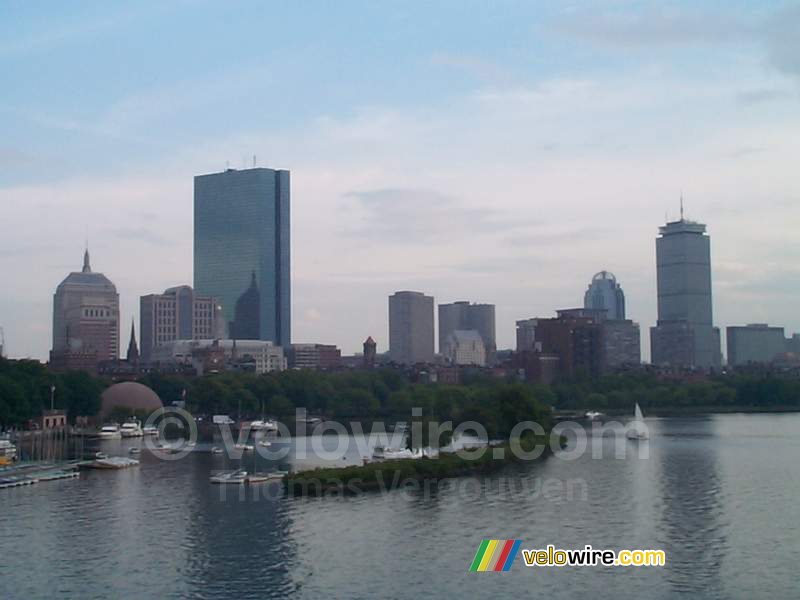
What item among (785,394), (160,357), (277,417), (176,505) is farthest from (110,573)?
(160,357)

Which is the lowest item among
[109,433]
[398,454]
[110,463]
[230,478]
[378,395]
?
[230,478]

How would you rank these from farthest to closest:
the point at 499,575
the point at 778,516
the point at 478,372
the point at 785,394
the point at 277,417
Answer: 1. the point at 478,372
2. the point at 785,394
3. the point at 277,417
4. the point at 778,516
5. the point at 499,575

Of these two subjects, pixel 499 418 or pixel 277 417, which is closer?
pixel 499 418

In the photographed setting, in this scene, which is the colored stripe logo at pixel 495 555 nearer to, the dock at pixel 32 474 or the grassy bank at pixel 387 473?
the grassy bank at pixel 387 473

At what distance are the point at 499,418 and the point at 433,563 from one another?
121 feet

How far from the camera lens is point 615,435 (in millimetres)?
80938

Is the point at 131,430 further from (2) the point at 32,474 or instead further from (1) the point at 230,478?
(1) the point at 230,478

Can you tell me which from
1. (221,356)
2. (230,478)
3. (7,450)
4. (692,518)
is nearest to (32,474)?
(230,478)

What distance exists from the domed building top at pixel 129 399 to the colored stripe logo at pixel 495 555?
66.6m

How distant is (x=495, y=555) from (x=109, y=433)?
5579 centimetres

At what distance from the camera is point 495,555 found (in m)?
32.2

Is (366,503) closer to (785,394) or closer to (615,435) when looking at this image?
(615,435)

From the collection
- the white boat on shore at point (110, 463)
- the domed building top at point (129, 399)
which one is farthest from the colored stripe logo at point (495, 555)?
the domed building top at point (129, 399)

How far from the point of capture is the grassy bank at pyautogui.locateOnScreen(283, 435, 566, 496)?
45.0m
